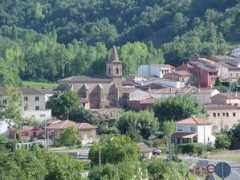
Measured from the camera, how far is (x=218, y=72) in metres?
56.8

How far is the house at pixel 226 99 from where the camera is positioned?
1961 inches

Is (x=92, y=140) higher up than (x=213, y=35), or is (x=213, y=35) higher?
(x=213, y=35)

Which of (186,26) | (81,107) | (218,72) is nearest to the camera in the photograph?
(81,107)

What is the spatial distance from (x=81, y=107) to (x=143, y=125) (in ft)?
19.1

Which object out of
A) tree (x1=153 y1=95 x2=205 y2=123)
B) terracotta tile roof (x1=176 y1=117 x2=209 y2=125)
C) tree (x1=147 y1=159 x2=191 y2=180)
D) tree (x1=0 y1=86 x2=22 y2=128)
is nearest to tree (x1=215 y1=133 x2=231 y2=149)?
terracotta tile roof (x1=176 y1=117 x2=209 y2=125)

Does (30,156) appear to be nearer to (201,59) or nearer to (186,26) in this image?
(201,59)

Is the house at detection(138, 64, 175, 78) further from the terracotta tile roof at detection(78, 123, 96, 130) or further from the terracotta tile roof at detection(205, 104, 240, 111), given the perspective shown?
the terracotta tile roof at detection(78, 123, 96, 130)

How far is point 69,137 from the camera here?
44.2m

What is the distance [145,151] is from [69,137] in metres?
4.95

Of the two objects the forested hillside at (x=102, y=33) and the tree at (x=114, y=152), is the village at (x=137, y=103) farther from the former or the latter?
the forested hillside at (x=102, y=33)

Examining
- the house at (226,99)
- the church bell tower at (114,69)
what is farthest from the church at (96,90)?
the house at (226,99)

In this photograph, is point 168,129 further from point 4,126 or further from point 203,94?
point 203,94

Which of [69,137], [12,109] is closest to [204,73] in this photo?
[12,109]

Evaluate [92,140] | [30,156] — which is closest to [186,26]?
[92,140]
